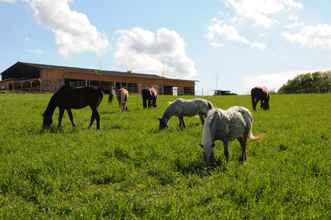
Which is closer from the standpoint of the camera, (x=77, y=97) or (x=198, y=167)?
(x=198, y=167)

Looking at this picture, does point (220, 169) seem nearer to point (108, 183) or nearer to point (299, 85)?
point (108, 183)

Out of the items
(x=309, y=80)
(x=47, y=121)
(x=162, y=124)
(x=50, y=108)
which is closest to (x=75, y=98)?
(x=50, y=108)

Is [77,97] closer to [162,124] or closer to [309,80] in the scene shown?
[162,124]

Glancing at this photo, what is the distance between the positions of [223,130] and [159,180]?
192cm

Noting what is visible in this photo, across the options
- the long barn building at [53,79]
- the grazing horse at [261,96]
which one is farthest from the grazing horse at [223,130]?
the long barn building at [53,79]

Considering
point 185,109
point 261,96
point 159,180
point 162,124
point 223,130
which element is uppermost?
point 261,96

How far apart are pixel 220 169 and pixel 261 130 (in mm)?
6223

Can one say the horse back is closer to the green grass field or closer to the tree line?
the green grass field

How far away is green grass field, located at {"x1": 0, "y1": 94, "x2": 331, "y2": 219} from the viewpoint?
546cm

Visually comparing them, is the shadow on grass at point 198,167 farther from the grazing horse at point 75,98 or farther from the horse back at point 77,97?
the horse back at point 77,97

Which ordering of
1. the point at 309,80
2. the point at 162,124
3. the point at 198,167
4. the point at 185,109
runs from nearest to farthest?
1. the point at 198,167
2. the point at 162,124
3. the point at 185,109
4. the point at 309,80

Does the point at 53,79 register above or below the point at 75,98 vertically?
above

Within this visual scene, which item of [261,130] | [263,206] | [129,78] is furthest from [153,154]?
[129,78]

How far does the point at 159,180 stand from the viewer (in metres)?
7.02
